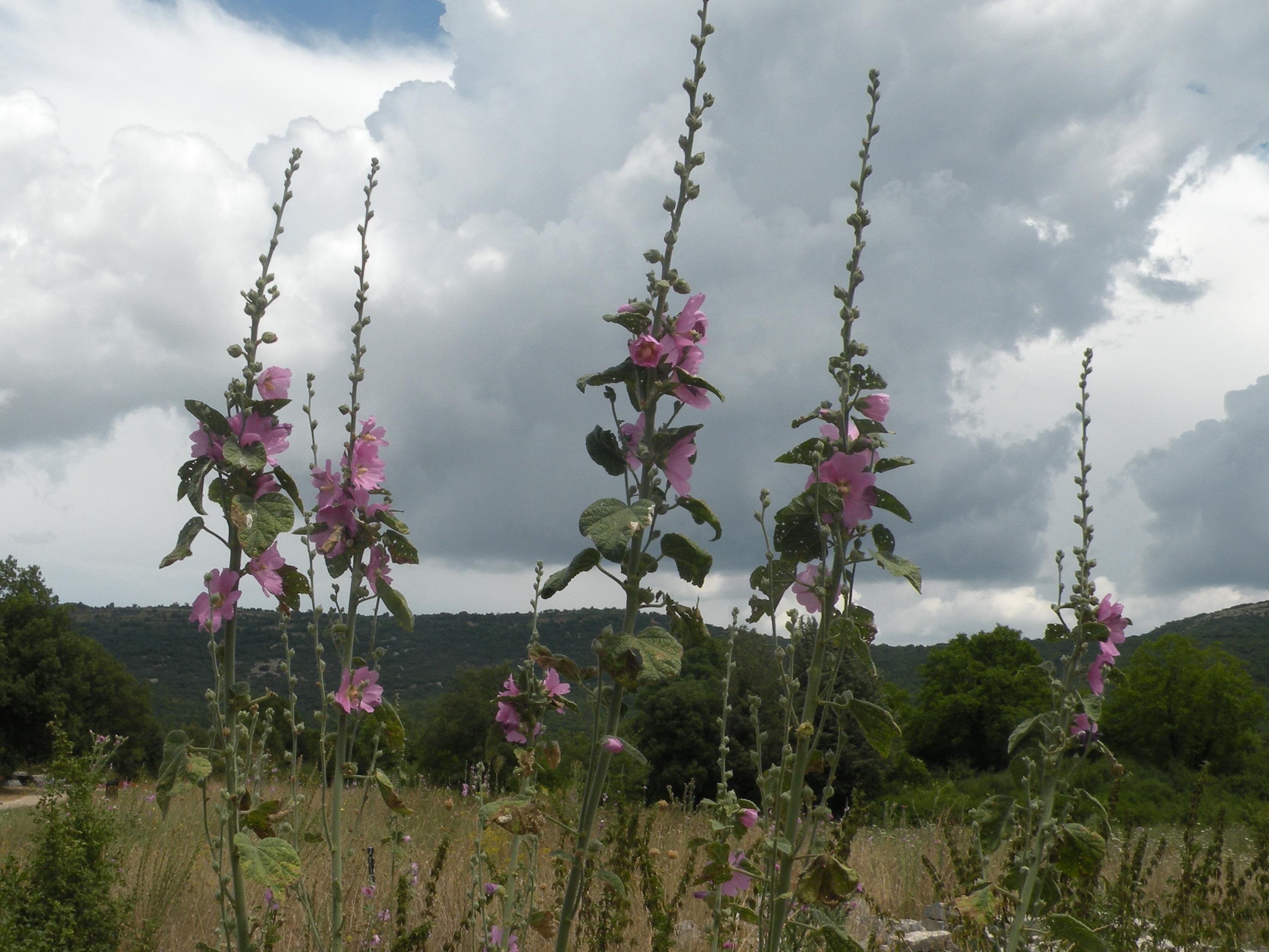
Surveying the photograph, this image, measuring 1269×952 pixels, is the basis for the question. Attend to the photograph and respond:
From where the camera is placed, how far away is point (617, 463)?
1.82 metres

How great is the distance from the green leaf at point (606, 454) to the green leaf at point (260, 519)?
34.2 inches

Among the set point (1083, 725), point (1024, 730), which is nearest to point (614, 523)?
point (1024, 730)

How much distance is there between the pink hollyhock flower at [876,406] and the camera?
203cm

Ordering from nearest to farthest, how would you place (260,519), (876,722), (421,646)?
(876,722)
(260,519)
(421,646)

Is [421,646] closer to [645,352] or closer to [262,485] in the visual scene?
[262,485]

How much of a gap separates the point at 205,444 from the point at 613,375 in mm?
1227

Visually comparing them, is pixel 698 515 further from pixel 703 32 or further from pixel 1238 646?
pixel 1238 646

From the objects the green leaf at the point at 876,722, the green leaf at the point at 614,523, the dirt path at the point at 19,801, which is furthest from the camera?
the dirt path at the point at 19,801

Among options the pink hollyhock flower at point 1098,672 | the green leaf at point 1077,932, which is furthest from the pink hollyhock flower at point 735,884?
the pink hollyhock flower at point 1098,672

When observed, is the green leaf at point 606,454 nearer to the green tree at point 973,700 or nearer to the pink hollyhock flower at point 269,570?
the pink hollyhock flower at point 269,570

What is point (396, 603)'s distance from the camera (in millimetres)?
2527

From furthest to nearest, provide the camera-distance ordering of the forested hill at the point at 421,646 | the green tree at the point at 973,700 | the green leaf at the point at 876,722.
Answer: the forested hill at the point at 421,646, the green tree at the point at 973,700, the green leaf at the point at 876,722

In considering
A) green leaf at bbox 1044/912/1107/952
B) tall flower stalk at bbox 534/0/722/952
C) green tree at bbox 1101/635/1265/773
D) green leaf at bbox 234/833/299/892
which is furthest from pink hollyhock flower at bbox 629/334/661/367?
green tree at bbox 1101/635/1265/773

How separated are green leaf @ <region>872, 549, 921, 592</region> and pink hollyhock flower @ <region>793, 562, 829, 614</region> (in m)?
0.15
